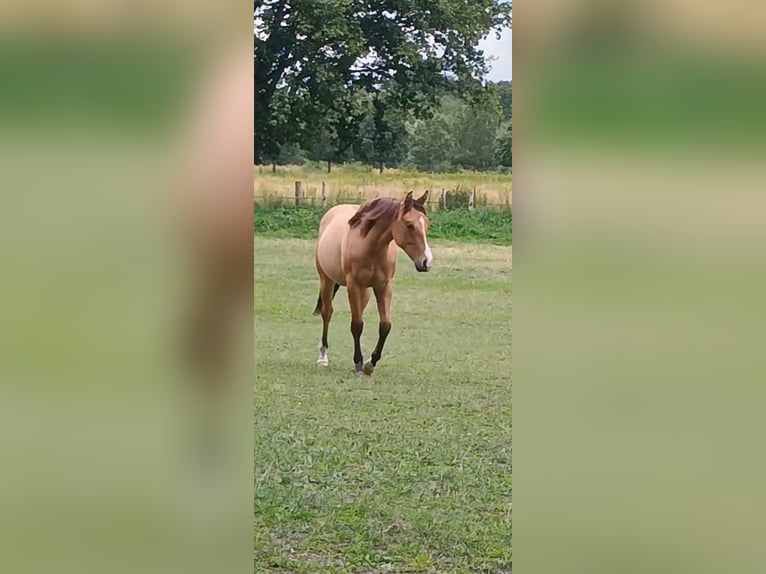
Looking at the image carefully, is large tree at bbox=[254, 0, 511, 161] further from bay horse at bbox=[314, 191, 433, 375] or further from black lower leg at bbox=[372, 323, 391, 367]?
black lower leg at bbox=[372, 323, 391, 367]

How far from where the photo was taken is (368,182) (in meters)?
1.83

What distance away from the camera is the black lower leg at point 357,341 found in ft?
6.30

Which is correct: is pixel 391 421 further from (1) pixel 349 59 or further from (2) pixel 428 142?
(1) pixel 349 59

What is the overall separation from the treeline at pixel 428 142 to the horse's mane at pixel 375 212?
8cm

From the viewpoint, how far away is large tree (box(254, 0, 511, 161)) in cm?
179

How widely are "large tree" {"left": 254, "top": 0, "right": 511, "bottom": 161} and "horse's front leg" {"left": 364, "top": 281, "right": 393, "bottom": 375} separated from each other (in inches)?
14.5

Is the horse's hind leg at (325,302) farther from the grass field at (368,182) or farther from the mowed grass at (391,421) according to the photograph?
the grass field at (368,182)
